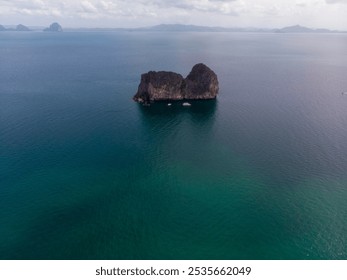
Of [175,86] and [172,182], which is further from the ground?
[175,86]

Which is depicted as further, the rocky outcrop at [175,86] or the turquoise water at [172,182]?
the rocky outcrop at [175,86]

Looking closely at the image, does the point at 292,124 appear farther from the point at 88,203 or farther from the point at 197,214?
the point at 88,203

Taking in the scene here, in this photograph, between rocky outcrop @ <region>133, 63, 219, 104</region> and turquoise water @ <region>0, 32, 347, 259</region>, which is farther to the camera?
rocky outcrop @ <region>133, 63, 219, 104</region>

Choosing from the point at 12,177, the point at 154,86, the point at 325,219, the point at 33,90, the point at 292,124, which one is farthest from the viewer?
the point at 33,90

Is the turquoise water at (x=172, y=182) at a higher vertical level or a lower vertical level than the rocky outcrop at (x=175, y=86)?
lower

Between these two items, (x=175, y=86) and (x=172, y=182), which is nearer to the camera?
(x=172, y=182)

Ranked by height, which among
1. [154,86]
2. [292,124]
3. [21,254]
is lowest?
[21,254]

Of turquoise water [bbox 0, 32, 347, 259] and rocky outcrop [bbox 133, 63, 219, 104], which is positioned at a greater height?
rocky outcrop [bbox 133, 63, 219, 104]
